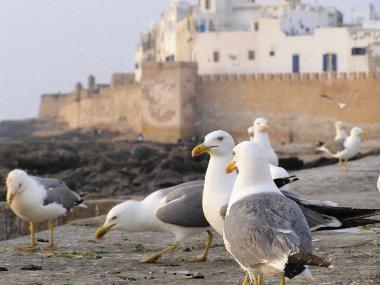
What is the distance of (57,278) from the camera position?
5504 mm

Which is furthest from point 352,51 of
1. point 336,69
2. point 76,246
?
point 76,246

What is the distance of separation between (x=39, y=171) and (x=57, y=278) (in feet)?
49.5

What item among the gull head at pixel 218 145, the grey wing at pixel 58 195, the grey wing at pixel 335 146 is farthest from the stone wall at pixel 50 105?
the gull head at pixel 218 145

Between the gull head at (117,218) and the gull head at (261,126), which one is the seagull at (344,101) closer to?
the gull head at (261,126)

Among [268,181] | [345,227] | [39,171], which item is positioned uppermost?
[268,181]

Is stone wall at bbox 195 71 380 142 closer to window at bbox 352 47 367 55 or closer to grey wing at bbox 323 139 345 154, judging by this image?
window at bbox 352 47 367 55

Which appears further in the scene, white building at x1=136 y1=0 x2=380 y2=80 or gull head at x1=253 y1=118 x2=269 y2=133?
white building at x1=136 y1=0 x2=380 y2=80

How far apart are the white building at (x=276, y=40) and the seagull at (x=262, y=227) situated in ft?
130

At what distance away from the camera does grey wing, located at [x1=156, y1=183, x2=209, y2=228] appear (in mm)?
6176

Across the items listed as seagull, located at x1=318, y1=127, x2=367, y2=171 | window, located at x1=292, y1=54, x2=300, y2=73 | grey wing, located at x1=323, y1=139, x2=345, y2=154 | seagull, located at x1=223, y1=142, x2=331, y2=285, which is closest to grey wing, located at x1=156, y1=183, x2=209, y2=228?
seagull, located at x1=223, y1=142, x2=331, y2=285

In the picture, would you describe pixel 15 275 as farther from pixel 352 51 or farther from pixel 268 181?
pixel 352 51

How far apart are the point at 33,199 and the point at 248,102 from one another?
33066 mm

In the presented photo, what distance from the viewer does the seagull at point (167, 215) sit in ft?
20.3

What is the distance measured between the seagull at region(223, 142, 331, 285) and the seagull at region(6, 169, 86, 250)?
10.2 ft
